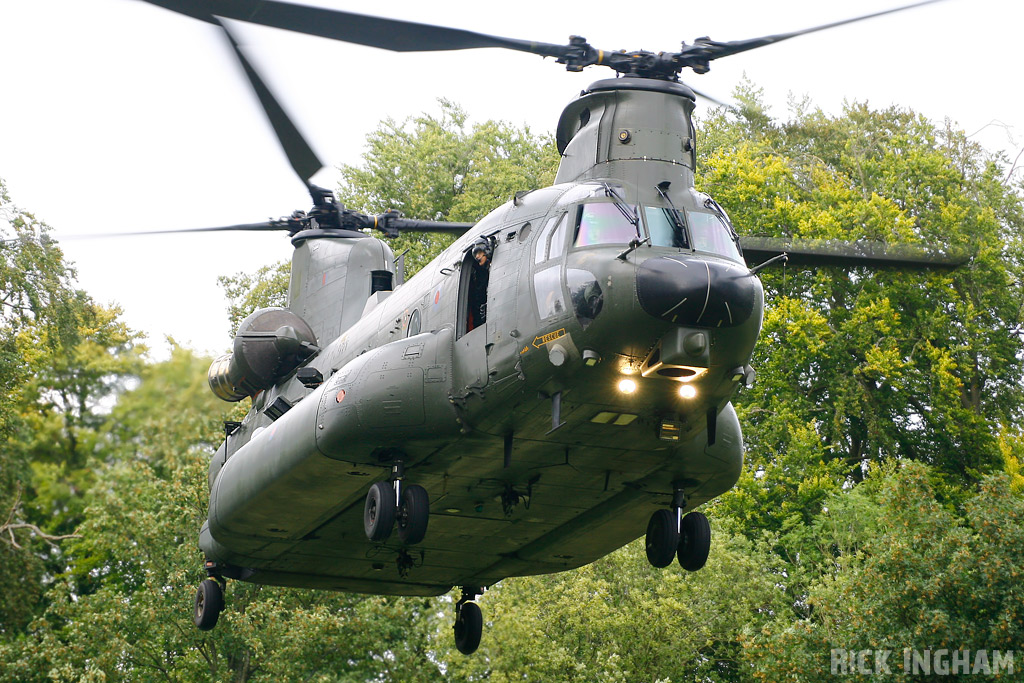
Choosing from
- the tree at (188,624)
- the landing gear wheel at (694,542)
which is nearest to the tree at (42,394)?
the tree at (188,624)

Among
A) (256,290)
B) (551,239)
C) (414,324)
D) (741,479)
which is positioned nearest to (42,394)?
(256,290)

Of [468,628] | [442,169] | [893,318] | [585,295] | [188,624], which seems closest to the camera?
[585,295]

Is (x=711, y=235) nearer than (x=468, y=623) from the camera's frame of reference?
Yes

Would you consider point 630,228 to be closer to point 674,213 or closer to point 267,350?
point 674,213

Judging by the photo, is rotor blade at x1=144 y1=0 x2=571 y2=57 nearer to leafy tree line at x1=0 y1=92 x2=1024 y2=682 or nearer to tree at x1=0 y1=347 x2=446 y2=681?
leafy tree line at x1=0 y1=92 x2=1024 y2=682

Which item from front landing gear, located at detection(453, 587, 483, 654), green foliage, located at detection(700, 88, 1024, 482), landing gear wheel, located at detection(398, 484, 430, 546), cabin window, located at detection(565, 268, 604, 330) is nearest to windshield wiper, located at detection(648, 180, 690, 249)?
cabin window, located at detection(565, 268, 604, 330)

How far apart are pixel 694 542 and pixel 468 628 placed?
16.6ft

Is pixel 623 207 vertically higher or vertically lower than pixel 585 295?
higher

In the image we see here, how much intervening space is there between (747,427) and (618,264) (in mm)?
23102

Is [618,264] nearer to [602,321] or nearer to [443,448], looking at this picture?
[602,321]

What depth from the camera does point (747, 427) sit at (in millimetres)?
34375

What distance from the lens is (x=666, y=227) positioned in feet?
41.5

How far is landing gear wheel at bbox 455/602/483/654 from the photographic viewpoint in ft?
61.6

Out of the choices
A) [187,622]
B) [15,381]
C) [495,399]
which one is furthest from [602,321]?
[15,381]
